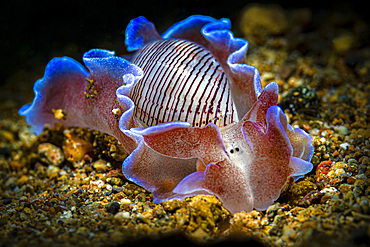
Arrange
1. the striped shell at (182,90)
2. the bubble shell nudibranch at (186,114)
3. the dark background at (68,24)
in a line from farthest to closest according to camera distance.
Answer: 1. the dark background at (68,24)
2. the striped shell at (182,90)
3. the bubble shell nudibranch at (186,114)

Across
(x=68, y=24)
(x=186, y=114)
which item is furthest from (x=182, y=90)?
(x=68, y=24)

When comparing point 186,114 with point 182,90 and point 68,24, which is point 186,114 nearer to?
point 182,90

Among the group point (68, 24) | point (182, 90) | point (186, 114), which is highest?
point (68, 24)

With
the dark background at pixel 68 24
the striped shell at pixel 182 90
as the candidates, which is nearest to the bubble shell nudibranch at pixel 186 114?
the striped shell at pixel 182 90

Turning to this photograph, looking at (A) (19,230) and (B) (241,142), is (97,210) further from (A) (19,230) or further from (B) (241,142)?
(B) (241,142)

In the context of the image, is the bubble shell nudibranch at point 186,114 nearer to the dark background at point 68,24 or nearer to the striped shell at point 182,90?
the striped shell at point 182,90

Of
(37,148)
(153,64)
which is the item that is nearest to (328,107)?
(153,64)

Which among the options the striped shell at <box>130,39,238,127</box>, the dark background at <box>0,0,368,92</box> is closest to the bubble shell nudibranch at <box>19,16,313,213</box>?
the striped shell at <box>130,39,238,127</box>
